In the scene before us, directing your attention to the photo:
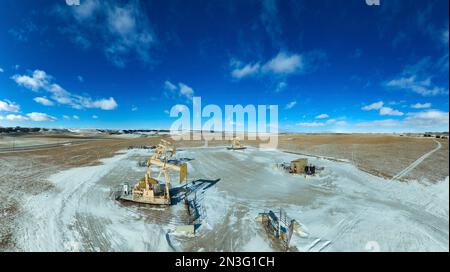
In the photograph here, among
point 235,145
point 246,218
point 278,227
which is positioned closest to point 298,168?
point 246,218

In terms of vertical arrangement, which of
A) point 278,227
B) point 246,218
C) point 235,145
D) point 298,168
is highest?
point 235,145

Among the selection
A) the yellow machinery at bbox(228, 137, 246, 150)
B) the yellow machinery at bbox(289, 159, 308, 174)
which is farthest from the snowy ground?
the yellow machinery at bbox(228, 137, 246, 150)

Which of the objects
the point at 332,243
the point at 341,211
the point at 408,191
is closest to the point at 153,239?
the point at 332,243

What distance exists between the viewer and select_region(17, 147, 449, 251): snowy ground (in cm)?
705

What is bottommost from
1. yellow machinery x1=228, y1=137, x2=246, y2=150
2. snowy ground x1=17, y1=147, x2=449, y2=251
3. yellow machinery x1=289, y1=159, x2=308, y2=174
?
snowy ground x1=17, y1=147, x2=449, y2=251

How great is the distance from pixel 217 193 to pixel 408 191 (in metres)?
12.0

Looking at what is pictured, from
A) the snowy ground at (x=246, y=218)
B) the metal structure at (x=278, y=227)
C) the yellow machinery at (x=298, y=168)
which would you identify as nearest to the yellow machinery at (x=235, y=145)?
the yellow machinery at (x=298, y=168)

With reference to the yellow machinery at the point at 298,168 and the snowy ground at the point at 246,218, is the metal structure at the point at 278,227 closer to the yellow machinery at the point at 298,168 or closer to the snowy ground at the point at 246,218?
the snowy ground at the point at 246,218

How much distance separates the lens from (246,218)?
9.18 m

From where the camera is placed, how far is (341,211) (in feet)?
32.4

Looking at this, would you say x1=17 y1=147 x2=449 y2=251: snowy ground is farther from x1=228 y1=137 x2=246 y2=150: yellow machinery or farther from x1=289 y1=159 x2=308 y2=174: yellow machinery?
x1=228 y1=137 x2=246 y2=150: yellow machinery

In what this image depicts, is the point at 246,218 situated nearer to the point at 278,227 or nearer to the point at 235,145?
the point at 278,227

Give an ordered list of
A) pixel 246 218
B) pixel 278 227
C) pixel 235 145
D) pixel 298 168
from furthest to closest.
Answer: pixel 235 145 → pixel 298 168 → pixel 246 218 → pixel 278 227
